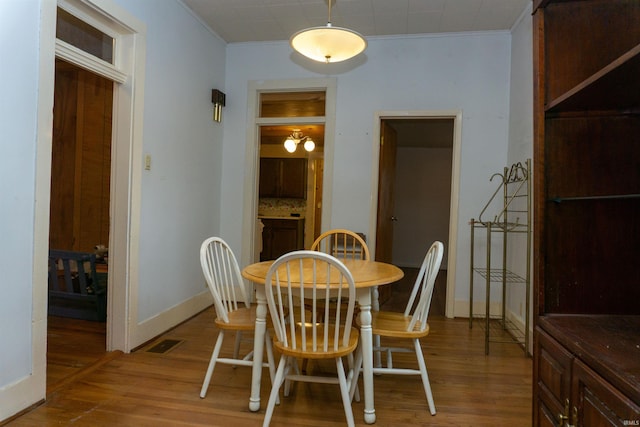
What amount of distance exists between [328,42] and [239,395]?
2068mm

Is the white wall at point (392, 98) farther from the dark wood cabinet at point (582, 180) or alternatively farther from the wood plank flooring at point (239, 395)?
the dark wood cabinet at point (582, 180)

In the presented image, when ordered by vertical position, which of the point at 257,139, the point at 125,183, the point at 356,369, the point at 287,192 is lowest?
the point at 356,369

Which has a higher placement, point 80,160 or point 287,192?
point 80,160

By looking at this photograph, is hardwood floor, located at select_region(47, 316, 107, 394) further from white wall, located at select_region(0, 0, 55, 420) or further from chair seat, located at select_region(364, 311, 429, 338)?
chair seat, located at select_region(364, 311, 429, 338)

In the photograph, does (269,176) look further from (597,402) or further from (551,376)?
(597,402)

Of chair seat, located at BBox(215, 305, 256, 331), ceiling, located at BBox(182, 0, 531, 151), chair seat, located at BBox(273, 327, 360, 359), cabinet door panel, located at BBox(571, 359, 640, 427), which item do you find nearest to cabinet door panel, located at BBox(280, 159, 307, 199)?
ceiling, located at BBox(182, 0, 531, 151)

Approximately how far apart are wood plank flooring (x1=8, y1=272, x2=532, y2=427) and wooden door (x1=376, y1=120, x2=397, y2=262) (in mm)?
1399

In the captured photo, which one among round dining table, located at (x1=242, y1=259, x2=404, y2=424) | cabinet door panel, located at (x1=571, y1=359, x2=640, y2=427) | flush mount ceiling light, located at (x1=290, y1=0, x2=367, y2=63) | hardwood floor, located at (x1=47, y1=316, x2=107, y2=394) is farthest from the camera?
hardwood floor, located at (x1=47, y1=316, x2=107, y2=394)

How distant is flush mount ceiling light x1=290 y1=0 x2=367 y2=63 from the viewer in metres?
2.10

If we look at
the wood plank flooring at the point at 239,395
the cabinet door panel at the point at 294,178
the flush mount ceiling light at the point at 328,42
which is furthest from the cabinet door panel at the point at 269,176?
the flush mount ceiling light at the point at 328,42

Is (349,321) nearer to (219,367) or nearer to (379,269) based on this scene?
(379,269)

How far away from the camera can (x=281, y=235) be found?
20.9ft

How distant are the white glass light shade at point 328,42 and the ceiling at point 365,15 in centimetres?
108

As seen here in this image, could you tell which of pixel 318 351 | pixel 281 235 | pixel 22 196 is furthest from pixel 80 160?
pixel 318 351
